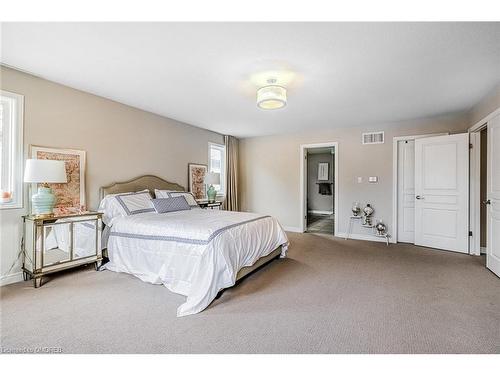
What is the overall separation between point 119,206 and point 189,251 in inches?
58.2

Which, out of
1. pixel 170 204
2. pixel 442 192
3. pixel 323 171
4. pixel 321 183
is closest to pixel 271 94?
pixel 170 204

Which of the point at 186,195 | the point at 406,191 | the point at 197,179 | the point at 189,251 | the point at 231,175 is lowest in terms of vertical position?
the point at 189,251

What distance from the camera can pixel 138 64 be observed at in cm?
255

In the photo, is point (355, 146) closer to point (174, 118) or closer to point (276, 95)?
point (276, 95)

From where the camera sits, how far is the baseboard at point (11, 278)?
2.67m

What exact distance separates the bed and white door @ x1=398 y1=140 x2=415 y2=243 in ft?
9.20

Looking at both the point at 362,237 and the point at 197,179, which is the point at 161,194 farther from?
the point at 362,237

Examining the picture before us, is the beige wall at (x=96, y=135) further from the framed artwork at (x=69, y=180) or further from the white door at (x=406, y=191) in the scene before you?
the white door at (x=406, y=191)

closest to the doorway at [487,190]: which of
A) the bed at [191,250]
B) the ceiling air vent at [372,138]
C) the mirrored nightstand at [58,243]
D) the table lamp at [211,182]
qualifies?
the ceiling air vent at [372,138]

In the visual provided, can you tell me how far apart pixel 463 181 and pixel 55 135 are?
5910 millimetres

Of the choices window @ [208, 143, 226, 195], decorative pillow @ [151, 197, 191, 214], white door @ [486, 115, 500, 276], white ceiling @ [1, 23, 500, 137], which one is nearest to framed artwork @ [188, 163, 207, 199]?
window @ [208, 143, 226, 195]

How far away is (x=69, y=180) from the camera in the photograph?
10.6ft

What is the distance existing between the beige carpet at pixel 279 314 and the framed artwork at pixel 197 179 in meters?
2.41
